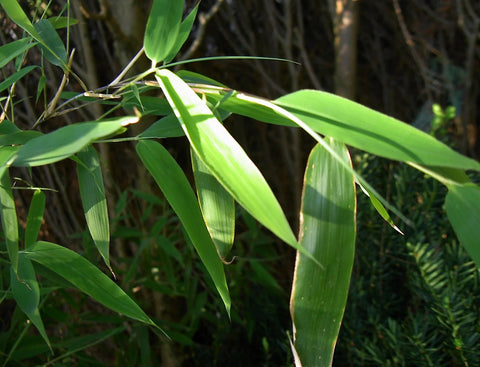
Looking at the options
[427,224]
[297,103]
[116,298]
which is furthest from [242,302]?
[297,103]

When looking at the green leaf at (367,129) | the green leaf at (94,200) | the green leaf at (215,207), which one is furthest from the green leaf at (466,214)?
the green leaf at (94,200)

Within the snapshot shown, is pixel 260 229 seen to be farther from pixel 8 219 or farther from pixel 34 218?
pixel 8 219

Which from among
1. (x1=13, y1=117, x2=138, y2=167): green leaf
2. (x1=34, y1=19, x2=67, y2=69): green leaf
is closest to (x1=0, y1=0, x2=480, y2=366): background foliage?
(x1=34, y1=19, x2=67, y2=69): green leaf

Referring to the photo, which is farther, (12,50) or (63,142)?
(12,50)

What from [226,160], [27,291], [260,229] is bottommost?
[260,229]

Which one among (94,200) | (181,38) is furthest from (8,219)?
(181,38)

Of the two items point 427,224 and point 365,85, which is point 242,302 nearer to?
point 427,224
